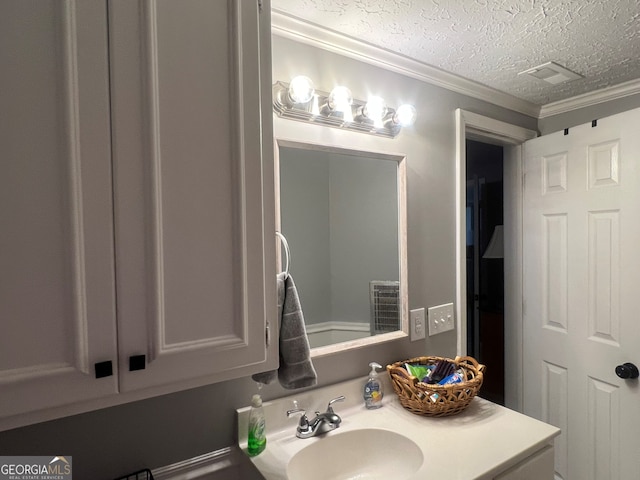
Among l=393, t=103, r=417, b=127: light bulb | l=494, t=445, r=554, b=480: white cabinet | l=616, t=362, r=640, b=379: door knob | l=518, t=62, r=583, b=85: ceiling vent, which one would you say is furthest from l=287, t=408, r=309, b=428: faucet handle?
l=518, t=62, r=583, b=85: ceiling vent

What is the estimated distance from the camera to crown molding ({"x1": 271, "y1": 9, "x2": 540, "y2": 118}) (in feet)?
3.96

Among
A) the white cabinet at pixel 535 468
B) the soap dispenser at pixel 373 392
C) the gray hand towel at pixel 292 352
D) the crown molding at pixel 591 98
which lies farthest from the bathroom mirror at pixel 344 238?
the crown molding at pixel 591 98

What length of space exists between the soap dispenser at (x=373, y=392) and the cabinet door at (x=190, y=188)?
0.65m

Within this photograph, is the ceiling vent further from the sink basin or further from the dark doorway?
the sink basin

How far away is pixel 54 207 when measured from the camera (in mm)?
622

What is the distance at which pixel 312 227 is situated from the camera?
134 centimetres

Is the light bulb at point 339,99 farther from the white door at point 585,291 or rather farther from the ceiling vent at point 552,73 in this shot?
the white door at point 585,291

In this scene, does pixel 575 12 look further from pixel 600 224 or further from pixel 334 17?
pixel 600 224

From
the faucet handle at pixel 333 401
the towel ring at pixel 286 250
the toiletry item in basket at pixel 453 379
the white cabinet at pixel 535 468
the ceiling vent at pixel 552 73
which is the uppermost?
the ceiling vent at pixel 552 73

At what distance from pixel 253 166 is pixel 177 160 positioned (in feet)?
0.54

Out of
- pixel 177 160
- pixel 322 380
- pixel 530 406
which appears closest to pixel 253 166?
pixel 177 160

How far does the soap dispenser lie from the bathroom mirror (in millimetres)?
125

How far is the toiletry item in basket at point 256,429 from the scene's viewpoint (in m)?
1.08

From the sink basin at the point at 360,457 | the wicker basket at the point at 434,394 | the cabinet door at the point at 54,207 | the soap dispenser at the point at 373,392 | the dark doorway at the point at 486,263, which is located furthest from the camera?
the dark doorway at the point at 486,263
